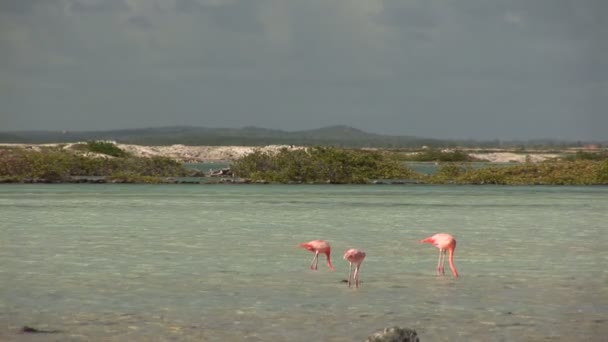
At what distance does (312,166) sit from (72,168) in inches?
724

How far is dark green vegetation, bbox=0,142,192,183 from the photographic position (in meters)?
69.3

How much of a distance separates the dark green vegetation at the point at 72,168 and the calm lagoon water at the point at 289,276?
A: 30.2m

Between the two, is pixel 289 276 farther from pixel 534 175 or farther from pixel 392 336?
pixel 534 175

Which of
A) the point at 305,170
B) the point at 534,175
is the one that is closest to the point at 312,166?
the point at 305,170

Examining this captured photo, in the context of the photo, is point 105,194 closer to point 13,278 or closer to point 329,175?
point 329,175

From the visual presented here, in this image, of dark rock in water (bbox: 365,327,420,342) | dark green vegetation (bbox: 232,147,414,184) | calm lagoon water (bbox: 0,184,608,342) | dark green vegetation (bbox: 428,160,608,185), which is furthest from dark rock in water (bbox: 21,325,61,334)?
dark green vegetation (bbox: 428,160,608,185)

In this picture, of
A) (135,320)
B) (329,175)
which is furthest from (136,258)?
(329,175)

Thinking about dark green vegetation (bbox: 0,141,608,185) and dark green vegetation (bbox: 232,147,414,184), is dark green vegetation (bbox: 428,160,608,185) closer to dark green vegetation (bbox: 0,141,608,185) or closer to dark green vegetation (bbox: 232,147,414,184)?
dark green vegetation (bbox: 0,141,608,185)

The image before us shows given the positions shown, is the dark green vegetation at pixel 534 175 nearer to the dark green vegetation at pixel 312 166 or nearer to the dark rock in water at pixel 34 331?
the dark green vegetation at pixel 312 166

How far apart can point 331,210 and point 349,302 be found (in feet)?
80.6

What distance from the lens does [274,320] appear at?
1413 centimetres

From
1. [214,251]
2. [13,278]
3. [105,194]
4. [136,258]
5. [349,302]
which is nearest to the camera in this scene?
[349,302]

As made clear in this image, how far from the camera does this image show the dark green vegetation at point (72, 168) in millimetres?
69312

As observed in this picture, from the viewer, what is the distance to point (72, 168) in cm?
7244
